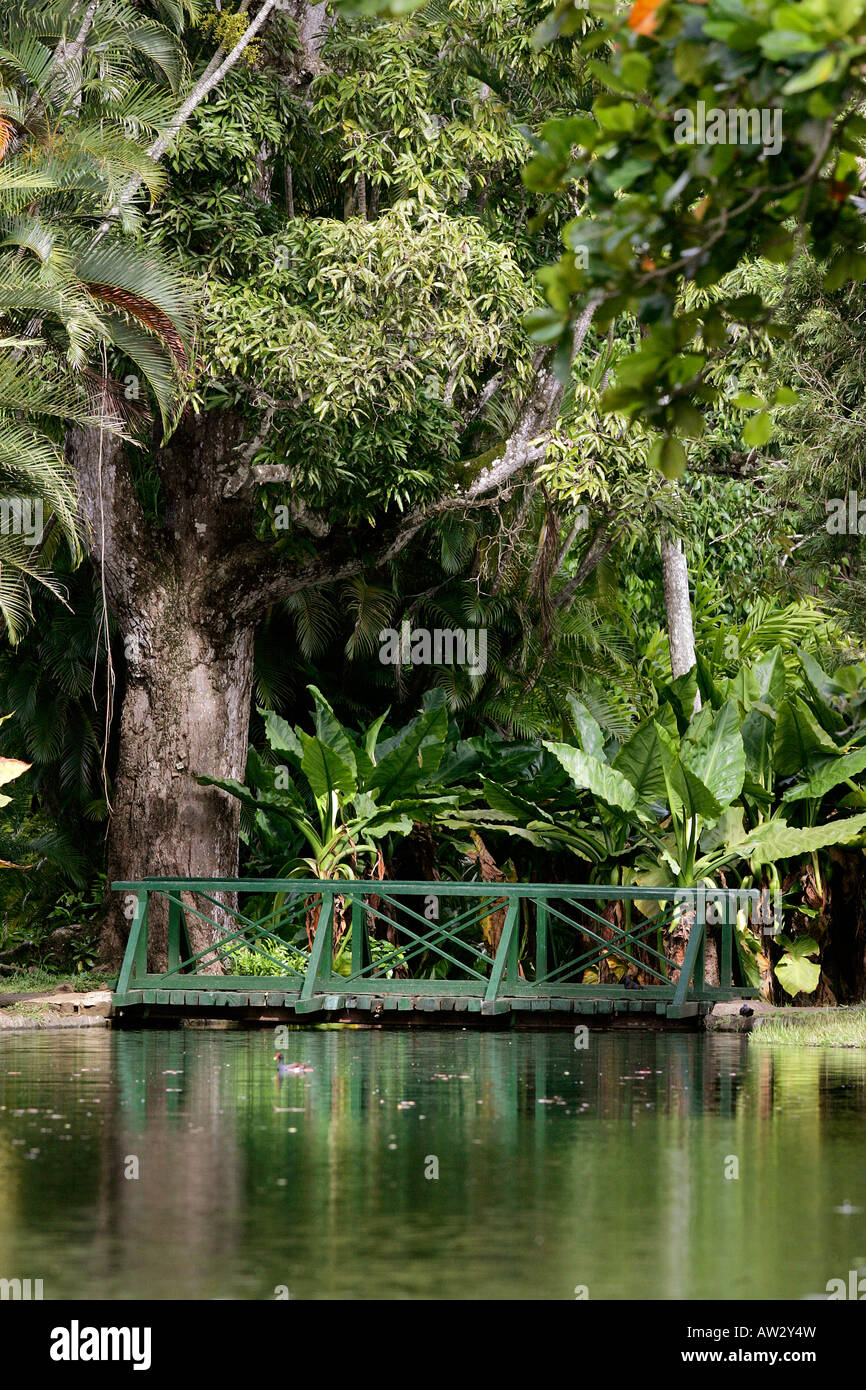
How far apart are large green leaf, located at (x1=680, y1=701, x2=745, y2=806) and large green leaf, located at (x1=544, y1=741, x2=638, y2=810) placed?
621 mm

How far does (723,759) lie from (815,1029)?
8.76ft

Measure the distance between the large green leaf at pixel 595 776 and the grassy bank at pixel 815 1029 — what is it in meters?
2.31

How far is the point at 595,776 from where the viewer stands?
48.9ft

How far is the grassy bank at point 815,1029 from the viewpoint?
42.1 feet

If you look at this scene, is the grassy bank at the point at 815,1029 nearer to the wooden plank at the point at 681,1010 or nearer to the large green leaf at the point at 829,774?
the wooden plank at the point at 681,1010

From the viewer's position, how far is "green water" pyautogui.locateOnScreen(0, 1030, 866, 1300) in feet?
17.6

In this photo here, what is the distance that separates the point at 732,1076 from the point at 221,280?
905 cm

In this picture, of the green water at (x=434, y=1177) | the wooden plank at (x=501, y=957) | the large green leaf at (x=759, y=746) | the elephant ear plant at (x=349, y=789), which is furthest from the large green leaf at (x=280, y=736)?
the green water at (x=434, y=1177)

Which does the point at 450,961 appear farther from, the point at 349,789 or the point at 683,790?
the point at 683,790

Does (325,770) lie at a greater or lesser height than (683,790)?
greater

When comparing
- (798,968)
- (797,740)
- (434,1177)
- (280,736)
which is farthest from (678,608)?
(434,1177)

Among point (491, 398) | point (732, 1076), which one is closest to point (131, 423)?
point (491, 398)

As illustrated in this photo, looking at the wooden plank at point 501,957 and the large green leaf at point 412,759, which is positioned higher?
the large green leaf at point 412,759

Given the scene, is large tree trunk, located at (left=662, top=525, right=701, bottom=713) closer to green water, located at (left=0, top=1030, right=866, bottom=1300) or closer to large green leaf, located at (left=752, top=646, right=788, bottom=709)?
large green leaf, located at (left=752, top=646, right=788, bottom=709)
